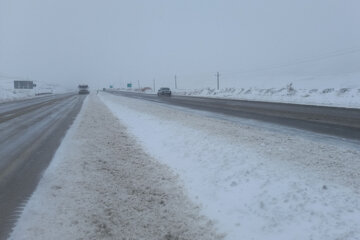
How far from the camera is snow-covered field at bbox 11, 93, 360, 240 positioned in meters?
3.96

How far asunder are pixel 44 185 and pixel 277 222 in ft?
14.6

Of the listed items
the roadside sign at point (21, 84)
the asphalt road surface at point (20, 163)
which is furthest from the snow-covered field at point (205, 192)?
the roadside sign at point (21, 84)

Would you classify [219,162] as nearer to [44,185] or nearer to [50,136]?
[44,185]

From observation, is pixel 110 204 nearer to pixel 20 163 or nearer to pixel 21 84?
pixel 20 163

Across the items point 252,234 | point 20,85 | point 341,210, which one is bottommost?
point 252,234

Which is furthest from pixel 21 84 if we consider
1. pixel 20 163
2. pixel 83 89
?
pixel 20 163

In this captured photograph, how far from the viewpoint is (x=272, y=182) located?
5199mm

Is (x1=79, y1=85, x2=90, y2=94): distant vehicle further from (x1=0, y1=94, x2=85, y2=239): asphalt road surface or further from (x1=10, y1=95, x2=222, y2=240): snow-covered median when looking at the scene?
(x1=10, y1=95, x2=222, y2=240): snow-covered median

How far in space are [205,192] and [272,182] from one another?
126cm

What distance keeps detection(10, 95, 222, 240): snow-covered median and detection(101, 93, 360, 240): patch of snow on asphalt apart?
453mm

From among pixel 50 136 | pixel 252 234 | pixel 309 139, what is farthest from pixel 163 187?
pixel 50 136

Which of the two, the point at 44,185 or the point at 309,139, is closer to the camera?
the point at 44,185

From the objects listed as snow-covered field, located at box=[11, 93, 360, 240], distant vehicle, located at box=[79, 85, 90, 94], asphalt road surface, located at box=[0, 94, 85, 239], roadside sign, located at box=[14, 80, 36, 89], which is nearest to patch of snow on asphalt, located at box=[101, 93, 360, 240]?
snow-covered field, located at box=[11, 93, 360, 240]

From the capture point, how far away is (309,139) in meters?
8.59
